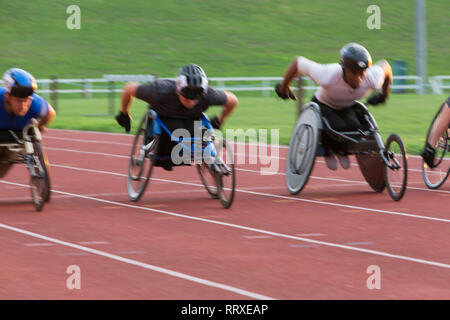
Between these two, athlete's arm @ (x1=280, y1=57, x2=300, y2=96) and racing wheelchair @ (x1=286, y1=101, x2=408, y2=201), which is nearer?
racing wheelchair @ (x1=286, y1=101, x2=408, y2=201)

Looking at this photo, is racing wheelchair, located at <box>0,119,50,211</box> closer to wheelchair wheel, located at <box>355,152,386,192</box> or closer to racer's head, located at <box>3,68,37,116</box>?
racer's head, located at <box>3,68,37,116</box>

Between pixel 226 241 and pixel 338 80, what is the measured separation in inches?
127

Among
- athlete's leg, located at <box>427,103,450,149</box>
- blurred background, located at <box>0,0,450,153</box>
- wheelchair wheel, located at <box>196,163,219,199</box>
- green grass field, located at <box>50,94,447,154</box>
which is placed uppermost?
blurred background, located at <box>0,0,450,153</box>

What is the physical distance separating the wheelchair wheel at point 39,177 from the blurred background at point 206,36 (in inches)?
1443

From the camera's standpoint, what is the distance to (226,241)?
8836 millimetres

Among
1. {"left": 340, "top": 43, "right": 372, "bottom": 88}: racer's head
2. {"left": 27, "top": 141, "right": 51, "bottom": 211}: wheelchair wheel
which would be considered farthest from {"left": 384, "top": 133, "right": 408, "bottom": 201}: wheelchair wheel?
{"left": 27, "top": 141, "right": 51, "bottom": 211}: wheelchair wheel

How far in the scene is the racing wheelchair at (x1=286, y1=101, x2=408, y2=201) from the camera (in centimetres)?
1130

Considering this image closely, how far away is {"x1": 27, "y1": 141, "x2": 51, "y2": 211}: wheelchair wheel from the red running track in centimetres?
17

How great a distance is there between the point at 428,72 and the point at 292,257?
166 ft

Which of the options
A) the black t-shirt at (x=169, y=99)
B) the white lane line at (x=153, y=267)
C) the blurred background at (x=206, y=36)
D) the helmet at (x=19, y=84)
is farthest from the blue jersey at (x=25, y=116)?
the blurred background at (x=206, y=36)

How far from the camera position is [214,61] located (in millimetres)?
60312

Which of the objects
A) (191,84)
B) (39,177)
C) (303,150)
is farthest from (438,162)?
(39,177)

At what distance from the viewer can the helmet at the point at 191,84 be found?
1086cm

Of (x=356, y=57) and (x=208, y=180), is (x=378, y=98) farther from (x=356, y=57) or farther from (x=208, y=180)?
(x=208, y=180)
